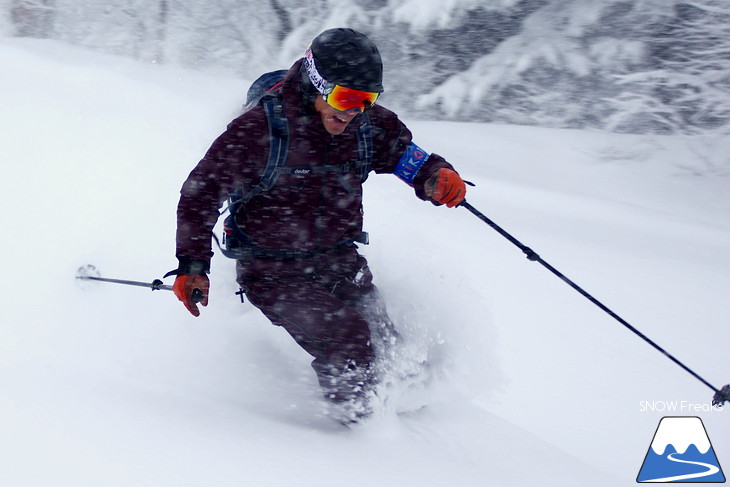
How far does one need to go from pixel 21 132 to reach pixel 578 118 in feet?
30.1

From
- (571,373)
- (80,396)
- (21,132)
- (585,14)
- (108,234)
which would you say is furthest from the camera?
(585,14)

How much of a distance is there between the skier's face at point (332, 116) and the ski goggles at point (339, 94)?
4 centimetres

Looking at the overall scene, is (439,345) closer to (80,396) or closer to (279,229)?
(279,229)

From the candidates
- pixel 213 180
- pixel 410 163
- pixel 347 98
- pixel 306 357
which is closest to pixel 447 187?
pixel 410 163

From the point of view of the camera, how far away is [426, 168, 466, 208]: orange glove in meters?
3.06

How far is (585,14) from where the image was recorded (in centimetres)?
905

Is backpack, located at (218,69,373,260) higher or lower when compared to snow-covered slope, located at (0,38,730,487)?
higher

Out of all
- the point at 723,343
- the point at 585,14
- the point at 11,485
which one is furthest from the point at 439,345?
the point at 585,14

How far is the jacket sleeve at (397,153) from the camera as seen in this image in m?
Result: 3.00

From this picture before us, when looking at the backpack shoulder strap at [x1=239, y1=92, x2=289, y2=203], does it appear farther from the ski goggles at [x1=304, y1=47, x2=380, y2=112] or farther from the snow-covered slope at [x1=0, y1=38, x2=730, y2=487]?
the snow-covered slope at [x1=0, y1=38, x2=730, y2=487]

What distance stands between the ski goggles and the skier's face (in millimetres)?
36

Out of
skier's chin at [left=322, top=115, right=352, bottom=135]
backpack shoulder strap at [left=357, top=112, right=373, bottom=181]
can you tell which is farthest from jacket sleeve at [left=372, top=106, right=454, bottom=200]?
skier's chin at [left=322, top=115, right=352, bottom=135]

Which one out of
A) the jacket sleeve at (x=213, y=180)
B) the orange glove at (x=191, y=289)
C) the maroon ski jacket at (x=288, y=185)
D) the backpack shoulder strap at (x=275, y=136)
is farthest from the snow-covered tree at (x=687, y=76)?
the orange glove at (x=191, y=289)

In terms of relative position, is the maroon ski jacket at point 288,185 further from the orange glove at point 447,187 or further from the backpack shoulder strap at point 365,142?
the orange glove at point 447,187
